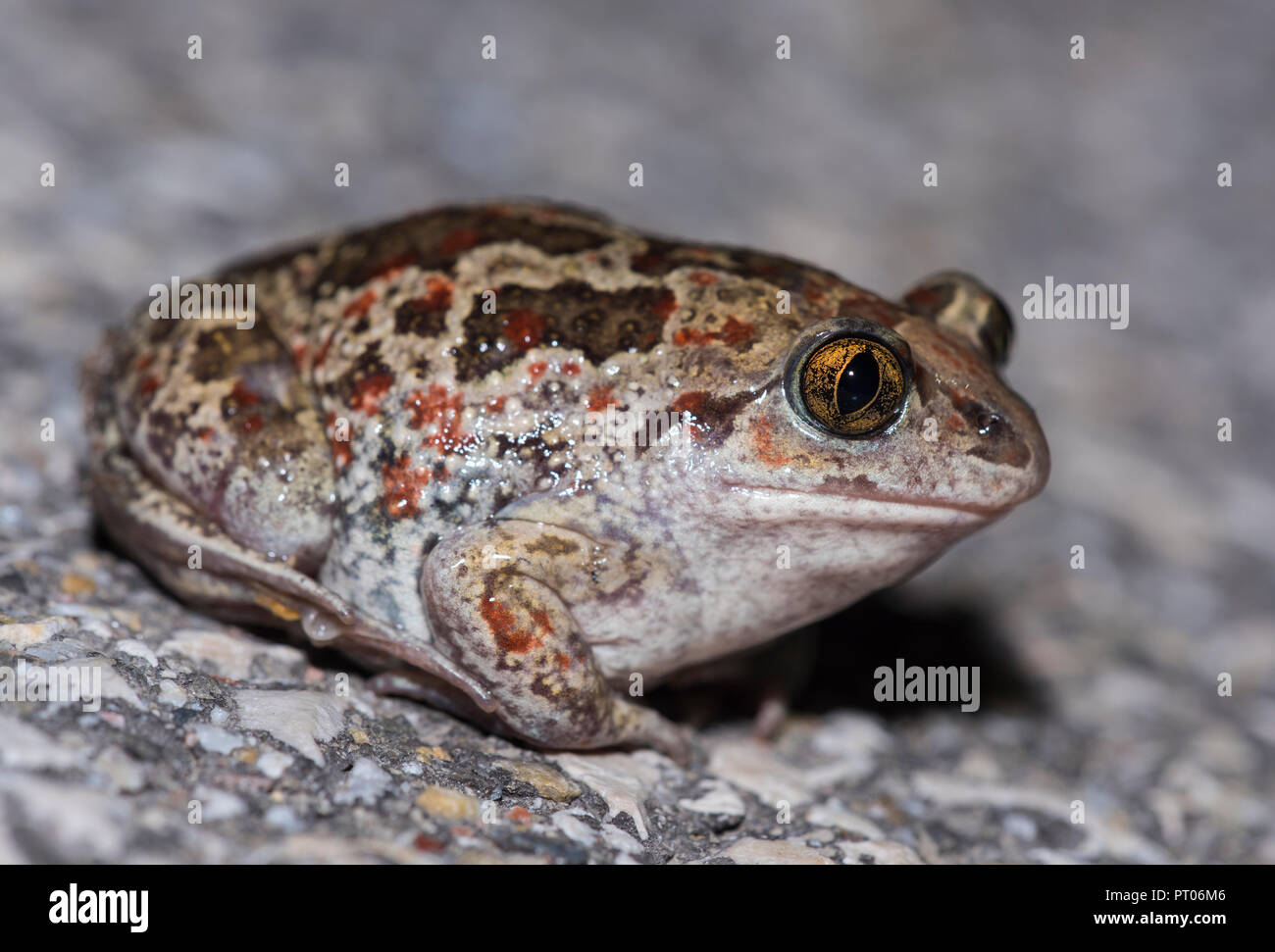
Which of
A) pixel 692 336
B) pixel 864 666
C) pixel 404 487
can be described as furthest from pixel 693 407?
pixel 864 666

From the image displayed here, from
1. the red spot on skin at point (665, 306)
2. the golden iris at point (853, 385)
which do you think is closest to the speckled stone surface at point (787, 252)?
the golden iris at point (853, 385)

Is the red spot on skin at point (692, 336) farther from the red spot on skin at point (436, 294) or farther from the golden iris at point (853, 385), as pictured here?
the red spot on skin at point (436, 294)

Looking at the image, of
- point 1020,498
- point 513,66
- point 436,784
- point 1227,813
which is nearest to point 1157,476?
point 1227,813

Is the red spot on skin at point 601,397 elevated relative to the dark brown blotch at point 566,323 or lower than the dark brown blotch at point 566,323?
lower

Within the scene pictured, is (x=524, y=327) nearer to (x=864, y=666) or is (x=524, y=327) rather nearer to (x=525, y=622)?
(x=525, y=622)

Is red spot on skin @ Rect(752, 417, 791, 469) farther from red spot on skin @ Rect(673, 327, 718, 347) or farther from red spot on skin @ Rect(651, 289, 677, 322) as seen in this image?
red spot on skin @ Rect(651, 289, 677, 322)
